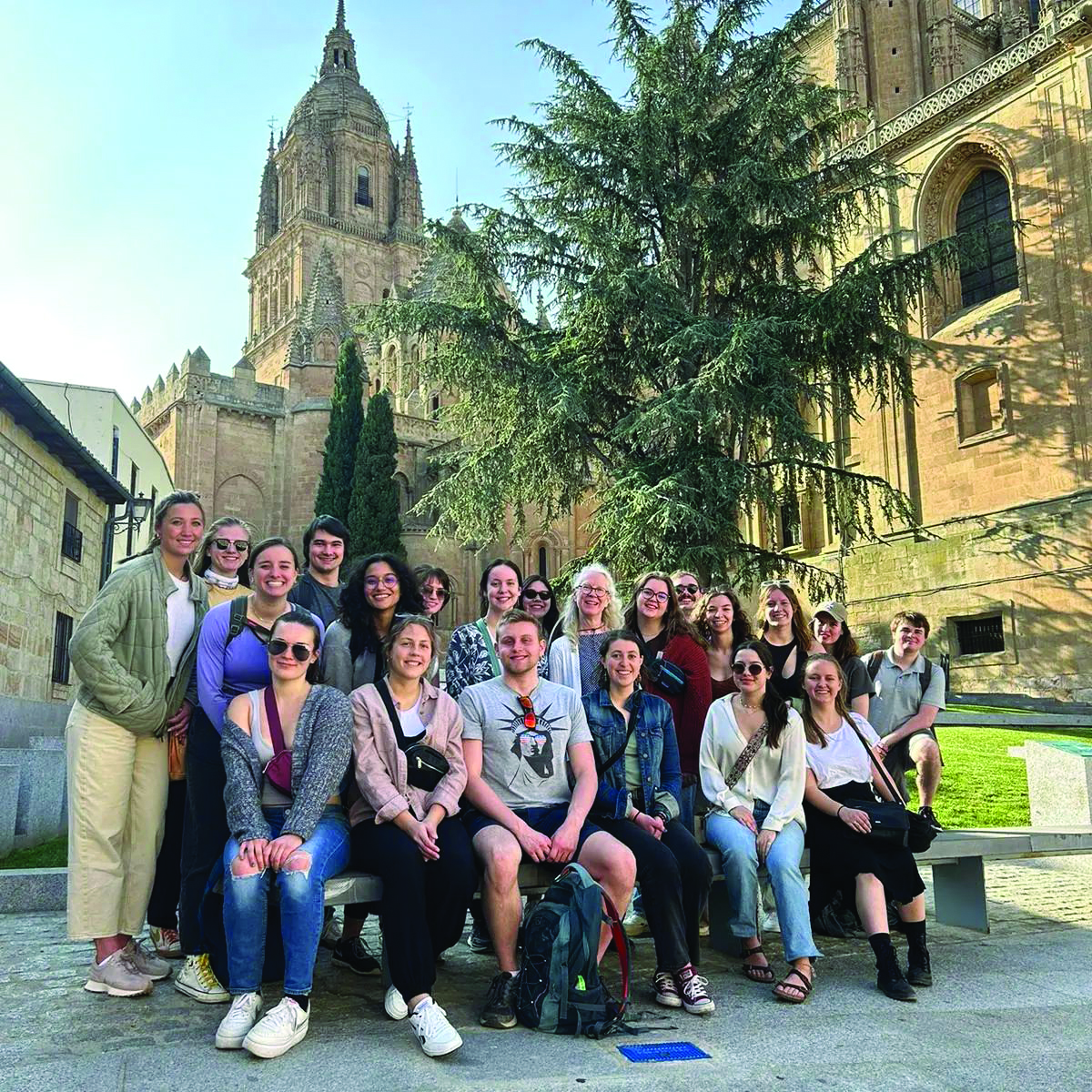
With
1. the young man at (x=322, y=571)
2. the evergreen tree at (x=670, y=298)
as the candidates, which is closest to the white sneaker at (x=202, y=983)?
the young man at (x=322, y=571)

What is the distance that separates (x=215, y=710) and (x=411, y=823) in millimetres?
1112

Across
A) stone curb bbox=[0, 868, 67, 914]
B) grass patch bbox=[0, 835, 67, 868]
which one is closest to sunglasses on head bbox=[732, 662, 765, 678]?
stone curb bbox=[0, 868, 67, 914]

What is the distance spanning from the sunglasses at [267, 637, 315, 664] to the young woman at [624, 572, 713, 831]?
2078mm

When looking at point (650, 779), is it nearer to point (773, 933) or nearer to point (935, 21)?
point (773, 933)

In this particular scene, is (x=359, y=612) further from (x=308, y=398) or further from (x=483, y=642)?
(x=308, y=398)

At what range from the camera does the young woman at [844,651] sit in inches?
258

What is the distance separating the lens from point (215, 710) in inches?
185

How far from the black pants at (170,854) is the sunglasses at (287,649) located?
3.56 feet

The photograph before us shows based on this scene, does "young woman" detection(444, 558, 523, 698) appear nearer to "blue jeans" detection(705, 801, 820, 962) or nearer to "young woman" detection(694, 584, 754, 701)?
"young woman" detection(694, 584, 754, 701)

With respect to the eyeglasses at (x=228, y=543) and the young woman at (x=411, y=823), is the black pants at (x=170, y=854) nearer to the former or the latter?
the young woman at (x=411, y=823)

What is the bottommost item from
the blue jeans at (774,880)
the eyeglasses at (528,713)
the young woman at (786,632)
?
the blue jeans at (774,880)

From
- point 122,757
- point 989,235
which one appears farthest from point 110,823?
point 989,235

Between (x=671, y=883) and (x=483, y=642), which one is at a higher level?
(x=483, y=642)

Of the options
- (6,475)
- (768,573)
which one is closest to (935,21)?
(768,573)
